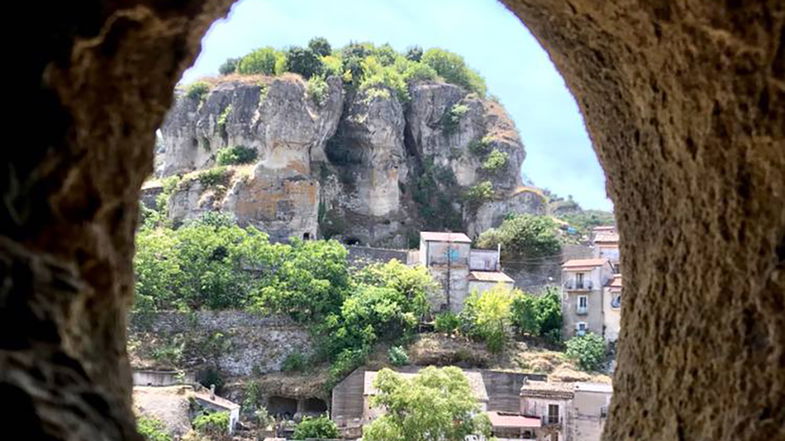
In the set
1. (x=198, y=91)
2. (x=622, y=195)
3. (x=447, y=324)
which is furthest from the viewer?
(x=198, y=91)

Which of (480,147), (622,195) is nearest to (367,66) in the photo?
(480,147)

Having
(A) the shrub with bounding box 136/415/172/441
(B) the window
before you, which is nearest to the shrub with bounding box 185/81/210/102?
(A) the shrub with bounding box 136/415/172/441

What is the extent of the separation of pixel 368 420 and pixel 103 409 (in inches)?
867

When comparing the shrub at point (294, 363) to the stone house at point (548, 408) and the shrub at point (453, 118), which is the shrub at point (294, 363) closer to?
the stone house at point (548, 408)

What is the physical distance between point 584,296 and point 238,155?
15.0 meters

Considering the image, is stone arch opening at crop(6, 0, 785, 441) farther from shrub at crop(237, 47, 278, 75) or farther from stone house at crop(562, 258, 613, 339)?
shrub at crop(237, 47, 278, 75)

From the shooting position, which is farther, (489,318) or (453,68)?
(453,68)

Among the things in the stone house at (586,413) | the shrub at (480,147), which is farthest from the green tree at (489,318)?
the shrub at (480,147)

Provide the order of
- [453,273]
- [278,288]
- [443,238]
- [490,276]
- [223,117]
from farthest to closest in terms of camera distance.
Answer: [223,117]
[443,238]
[490,276]
[453,273]
[278,288]

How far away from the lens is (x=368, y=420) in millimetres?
23375

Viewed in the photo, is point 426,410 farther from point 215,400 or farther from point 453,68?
point 453,68

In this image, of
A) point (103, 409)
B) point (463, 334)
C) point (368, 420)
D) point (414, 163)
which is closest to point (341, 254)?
point (463, 334)

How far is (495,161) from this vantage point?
40.7 metres

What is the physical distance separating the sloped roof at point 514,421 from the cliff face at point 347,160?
43.5ft
